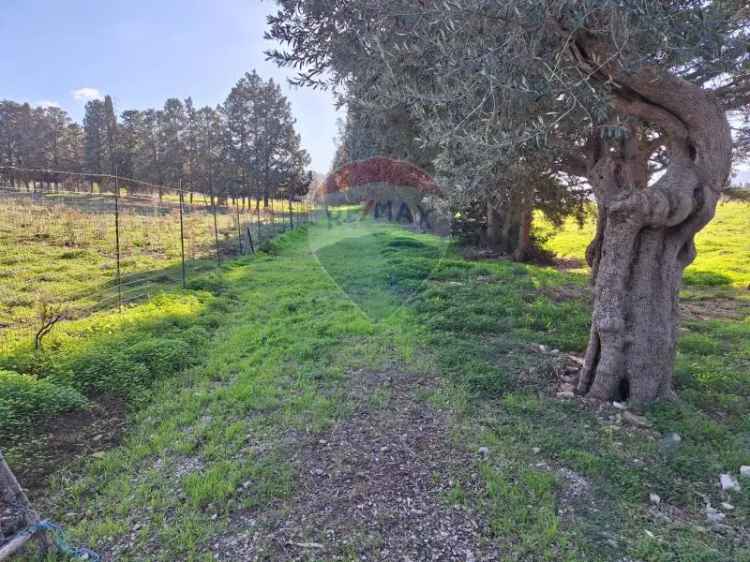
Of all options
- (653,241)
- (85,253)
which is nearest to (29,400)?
(653,241)

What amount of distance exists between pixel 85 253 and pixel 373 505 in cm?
1243

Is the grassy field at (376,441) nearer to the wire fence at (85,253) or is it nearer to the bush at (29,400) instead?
the bush at (29,400)

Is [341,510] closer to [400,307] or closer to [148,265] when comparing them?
[400,307]

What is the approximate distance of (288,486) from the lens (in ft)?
10.6

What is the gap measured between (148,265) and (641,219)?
39.9 ft

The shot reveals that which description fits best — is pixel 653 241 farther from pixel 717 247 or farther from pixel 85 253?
pixel 717 247

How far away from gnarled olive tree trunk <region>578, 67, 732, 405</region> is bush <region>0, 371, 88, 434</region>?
220 inches

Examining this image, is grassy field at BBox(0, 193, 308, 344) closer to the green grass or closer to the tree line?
the green grass

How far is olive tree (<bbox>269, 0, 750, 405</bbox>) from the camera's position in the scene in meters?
3.16

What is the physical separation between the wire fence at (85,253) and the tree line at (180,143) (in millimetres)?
21695

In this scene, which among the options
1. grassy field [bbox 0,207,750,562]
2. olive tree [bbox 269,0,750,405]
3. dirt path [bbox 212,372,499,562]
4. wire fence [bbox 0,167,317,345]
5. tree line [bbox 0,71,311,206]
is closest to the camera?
dirt path [bbox 212,372,499,562]

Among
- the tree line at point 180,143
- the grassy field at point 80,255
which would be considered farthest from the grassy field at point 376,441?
the tree line at point 180,143

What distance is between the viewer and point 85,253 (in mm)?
11992

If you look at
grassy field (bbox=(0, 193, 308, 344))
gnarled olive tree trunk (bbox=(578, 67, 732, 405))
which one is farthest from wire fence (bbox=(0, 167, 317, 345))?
gnarled olive tree trunk (bbox=(578, 67, 732, 405))
